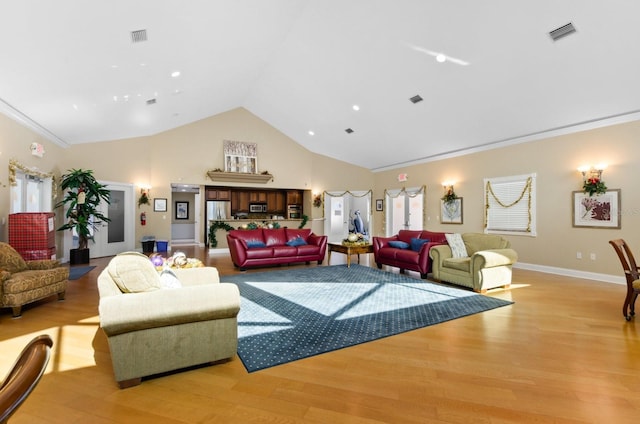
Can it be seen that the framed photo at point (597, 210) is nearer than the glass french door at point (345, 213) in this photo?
→ Yes

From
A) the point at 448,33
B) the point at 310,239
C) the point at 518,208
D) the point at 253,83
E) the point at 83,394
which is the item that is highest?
the point at 253,83

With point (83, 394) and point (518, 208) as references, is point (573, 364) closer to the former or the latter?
point (83, 394)

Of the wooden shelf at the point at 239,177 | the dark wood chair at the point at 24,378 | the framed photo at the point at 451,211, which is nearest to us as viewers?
the dark wood chair at the point at 24,378

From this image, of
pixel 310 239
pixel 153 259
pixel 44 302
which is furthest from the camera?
pixel 310 239

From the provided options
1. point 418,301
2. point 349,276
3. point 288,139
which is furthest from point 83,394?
point 288,139

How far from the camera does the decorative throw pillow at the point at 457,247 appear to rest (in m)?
5.33

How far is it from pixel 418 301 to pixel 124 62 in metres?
5.53

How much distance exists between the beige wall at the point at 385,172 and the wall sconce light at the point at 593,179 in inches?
4.9

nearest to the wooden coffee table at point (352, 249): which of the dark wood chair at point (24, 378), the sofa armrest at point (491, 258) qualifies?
the sofa armrest at point (491, 258)

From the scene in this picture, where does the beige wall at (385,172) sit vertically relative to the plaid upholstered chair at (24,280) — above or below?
above

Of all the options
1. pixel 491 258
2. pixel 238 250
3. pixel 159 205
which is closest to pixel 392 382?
pixel 491 258

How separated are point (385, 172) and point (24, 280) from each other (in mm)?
9430

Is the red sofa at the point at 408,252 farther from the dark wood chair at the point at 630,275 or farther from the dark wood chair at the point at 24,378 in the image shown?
the dark wood chair at the point at 24,378

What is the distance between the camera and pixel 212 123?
9.38 meters
